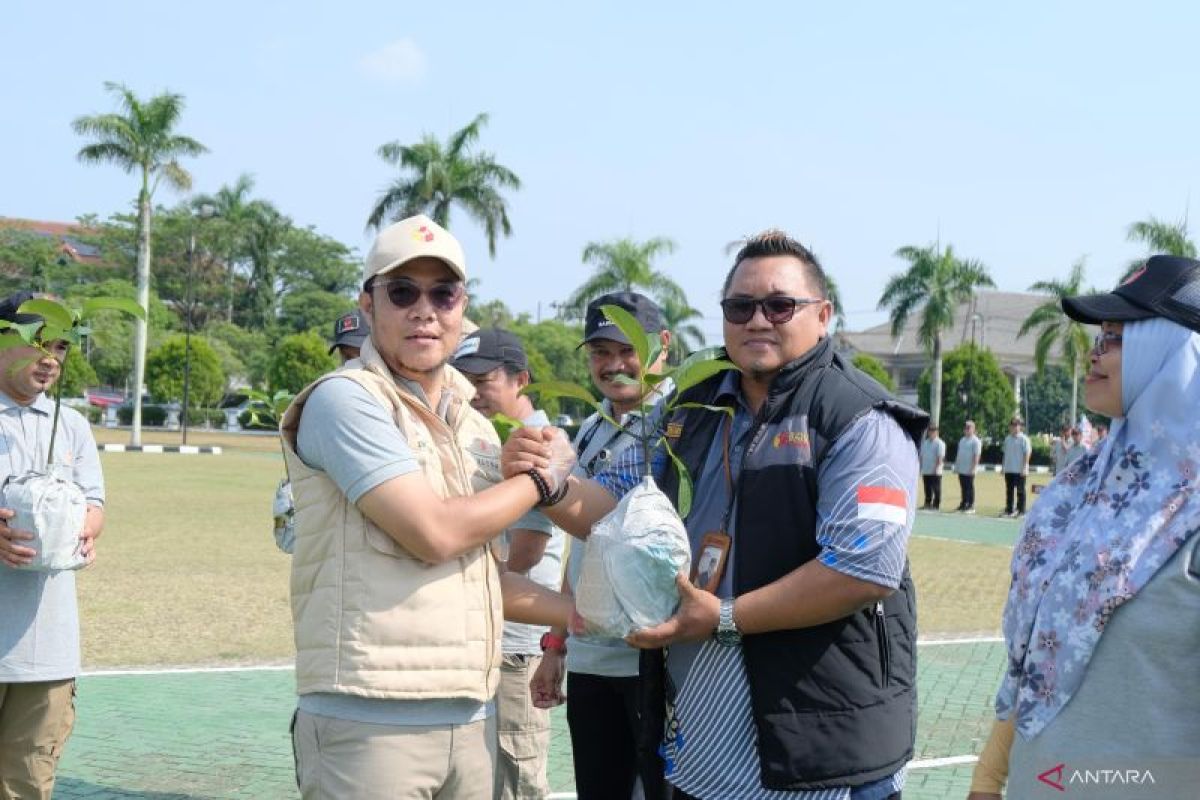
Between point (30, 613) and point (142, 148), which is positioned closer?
point (30, 613)

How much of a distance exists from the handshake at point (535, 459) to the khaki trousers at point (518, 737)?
176 cm

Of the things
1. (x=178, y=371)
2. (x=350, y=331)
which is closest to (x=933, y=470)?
(x=350, y=331)

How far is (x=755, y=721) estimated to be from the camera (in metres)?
2.91

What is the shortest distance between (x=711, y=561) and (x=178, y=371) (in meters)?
53.8

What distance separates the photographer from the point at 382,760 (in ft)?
9.12

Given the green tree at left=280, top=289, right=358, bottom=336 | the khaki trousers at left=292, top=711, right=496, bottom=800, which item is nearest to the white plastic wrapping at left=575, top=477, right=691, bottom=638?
the khaki trousers at left=292, top=711, right=496, bottom=800

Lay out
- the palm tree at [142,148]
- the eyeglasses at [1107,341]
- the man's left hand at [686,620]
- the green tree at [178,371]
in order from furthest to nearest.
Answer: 1. the green tree at [178,371]
2. the palm tree at [142,148]
3. the man's left hand at [686,620]
4. the eyeglasses at [1107,341]

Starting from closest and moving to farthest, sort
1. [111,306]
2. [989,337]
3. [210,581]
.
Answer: [111,306] → [210,581] → [989,337]

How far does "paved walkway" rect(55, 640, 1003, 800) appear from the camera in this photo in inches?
230

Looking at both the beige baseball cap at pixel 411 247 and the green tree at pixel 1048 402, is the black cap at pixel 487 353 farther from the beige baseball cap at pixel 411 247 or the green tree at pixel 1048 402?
the green tree at pixel 1048 402

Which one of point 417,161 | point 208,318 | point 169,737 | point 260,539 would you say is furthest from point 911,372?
point 169,737

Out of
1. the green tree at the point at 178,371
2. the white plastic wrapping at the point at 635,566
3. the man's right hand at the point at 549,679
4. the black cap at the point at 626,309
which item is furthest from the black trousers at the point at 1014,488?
the green tree at the point at 178,371

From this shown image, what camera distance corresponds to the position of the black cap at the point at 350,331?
17.8ft

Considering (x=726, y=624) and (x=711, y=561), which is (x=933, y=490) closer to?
(x=711, y=561)
